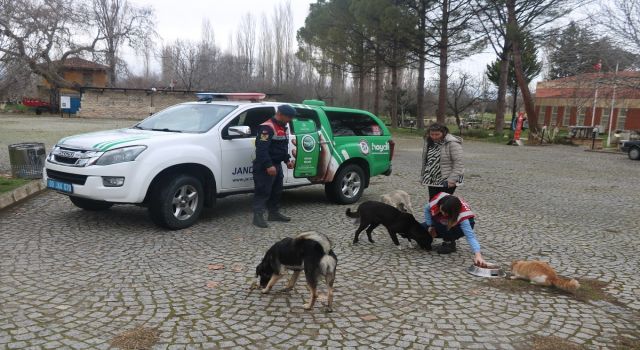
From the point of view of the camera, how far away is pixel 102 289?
14.1 ft

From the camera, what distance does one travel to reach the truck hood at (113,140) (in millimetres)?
5898

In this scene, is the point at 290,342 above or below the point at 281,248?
below


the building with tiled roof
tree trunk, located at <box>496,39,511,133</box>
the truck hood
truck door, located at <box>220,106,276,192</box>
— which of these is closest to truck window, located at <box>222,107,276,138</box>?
truck door, located at <box>220,106,276,192</box>

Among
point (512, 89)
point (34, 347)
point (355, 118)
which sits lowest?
point (34, 347)

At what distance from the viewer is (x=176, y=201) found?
624cm

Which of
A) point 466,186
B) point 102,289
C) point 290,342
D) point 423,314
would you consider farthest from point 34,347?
point 466,186

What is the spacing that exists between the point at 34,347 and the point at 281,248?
191 cm

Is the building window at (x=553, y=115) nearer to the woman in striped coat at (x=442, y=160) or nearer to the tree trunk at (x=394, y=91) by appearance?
the tree trunk at (x=394, y=91)

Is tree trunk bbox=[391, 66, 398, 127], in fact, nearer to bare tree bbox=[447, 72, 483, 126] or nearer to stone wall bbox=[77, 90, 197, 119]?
bare tree bbox=[447, 72, 483, 126]

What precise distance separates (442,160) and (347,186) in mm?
2678

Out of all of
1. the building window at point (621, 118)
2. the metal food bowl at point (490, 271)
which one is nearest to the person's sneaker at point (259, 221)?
the metal food bowl at point (490, 271)

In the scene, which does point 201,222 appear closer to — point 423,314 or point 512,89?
point 423,314

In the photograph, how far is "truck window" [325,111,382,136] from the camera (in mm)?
8234

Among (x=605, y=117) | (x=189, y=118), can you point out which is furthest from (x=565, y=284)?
(x=605, y=117)
